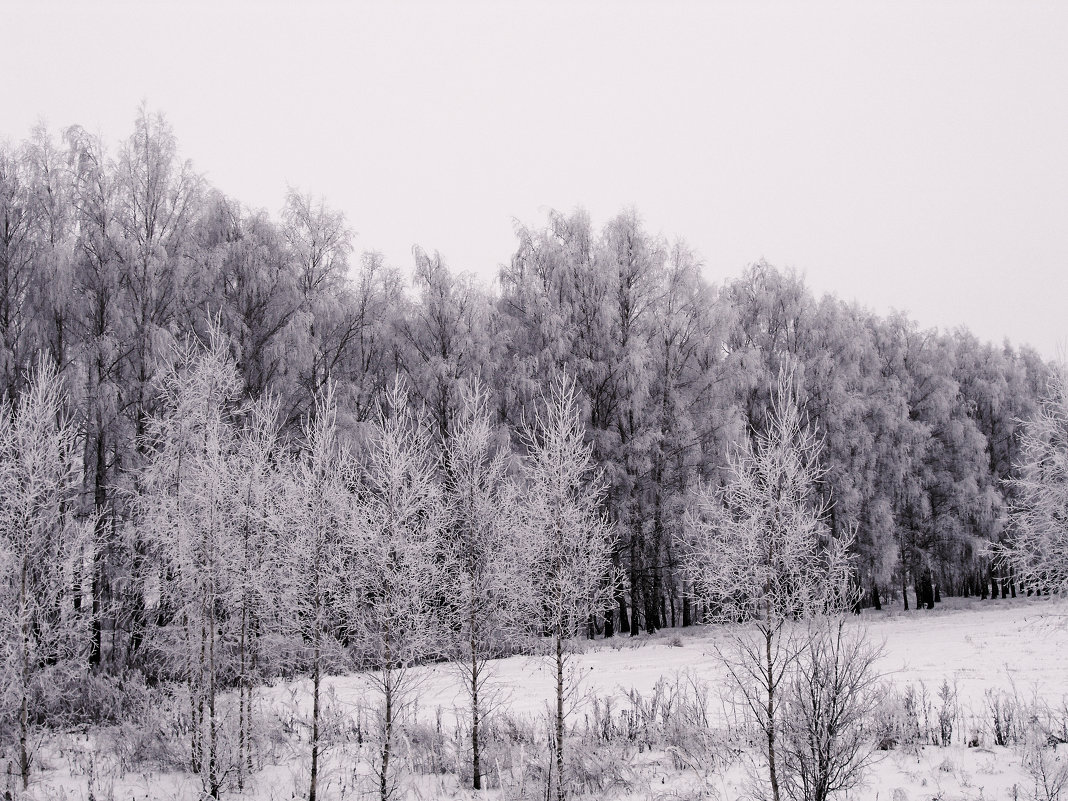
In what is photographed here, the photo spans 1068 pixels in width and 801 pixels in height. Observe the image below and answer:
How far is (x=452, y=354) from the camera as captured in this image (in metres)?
24.5

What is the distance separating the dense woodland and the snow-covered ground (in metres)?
3.25

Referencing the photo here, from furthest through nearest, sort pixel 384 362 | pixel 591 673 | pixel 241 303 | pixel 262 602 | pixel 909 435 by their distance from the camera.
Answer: pixel 909 435, pixel 384 362, pixel 241 303, pixel 591 673, pixel 262 602

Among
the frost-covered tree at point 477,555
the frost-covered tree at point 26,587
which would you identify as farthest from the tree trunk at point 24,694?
the frost-covered tree at point 477,555

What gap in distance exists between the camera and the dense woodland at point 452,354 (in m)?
18.0

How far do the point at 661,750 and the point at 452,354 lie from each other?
15.6 m

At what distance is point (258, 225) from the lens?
22.1 meters

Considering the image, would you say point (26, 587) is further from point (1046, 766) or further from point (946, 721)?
point (1046, 766)

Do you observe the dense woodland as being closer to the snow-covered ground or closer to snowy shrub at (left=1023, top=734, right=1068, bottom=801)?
the snow-covered ground

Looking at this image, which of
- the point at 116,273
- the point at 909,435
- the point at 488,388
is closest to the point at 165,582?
the point at 116,273

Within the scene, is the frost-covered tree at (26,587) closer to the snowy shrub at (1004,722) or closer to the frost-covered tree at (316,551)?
the frost-covered tree at (316,551)

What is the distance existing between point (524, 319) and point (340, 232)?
24.3 ft

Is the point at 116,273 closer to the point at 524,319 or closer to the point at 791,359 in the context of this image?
the point at 524,319

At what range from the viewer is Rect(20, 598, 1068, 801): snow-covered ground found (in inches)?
403

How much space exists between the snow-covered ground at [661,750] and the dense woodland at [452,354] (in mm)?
3250
